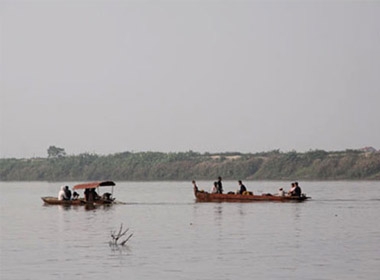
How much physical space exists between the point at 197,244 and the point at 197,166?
74315mm

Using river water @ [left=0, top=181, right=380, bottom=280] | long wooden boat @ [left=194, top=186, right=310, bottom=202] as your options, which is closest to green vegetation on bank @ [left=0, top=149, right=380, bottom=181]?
long wooden boat @ [left=194, top=186, right=310, bottom=202]

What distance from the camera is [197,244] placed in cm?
2900

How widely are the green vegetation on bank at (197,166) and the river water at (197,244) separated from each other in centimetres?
4792

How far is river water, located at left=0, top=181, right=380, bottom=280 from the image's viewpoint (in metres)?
23.0

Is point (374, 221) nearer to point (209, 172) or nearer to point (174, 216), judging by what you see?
point (174, 216)

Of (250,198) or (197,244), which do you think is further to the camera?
(250,198)

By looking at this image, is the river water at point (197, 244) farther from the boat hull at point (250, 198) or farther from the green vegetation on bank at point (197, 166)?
the green vegetation on bank at point (197, 166)

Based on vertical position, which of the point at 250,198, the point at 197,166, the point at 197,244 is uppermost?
the point at 197,166

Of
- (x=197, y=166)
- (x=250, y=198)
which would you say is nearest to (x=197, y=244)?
(x=250, y=198)

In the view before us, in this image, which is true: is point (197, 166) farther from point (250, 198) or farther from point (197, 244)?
point (197, 244)

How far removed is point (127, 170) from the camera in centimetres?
10594

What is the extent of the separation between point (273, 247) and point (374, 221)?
10960 mm

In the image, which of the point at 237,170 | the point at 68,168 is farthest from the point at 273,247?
the point at 68,168

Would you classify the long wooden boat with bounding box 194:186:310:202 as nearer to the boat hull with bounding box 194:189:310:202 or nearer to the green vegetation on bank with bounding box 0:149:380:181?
the boat hull with bounding box 194:189:310:202
